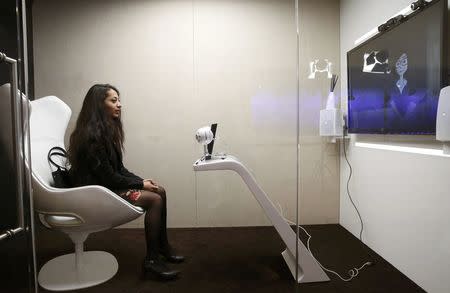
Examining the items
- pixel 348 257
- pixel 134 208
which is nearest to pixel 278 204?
pixel 348 257

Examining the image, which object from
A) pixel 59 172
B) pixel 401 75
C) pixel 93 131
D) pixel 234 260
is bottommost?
pixel 234 260

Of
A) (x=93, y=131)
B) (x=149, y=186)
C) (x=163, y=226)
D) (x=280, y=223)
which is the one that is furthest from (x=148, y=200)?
(x=280, y=223)

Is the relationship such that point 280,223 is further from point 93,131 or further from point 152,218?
point 93,131

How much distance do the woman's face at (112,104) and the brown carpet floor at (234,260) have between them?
2.32 feet

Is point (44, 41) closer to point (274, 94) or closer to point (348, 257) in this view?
point (274, 94)

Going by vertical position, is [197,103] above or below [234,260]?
above

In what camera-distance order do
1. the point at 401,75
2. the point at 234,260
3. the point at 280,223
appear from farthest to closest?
the point at 234,260 → the point at 280,223 → the point at 401,75

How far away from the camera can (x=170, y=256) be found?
4.96ft

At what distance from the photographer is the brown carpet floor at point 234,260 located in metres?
1.28

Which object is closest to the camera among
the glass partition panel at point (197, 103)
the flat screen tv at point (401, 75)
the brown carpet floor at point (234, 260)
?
the flat screen tv at point (401, 75)

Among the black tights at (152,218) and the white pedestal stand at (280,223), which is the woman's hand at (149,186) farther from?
the white pedestal stand at (280,223)

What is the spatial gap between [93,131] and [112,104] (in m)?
0.21

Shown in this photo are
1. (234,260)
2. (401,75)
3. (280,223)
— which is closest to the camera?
(401,75)

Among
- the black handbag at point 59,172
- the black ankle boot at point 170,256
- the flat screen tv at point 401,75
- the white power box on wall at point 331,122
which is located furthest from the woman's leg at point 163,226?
the flat screen tv at point 401,75
